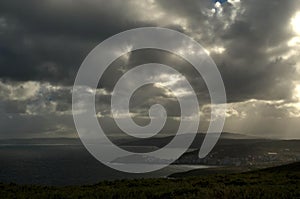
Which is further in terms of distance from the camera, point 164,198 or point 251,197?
point 164,198

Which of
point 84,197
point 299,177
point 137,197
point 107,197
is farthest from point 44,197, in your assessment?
point 299,177

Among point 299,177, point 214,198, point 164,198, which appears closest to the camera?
point 214,198

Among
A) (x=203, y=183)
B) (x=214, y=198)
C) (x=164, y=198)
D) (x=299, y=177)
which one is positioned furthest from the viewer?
(x=299, y=177)

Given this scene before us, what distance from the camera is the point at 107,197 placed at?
2998cm

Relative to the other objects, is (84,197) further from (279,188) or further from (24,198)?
(279,188)

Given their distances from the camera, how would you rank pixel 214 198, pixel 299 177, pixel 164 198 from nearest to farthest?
1. pixel 214 198
2. pixel 164 198
3. pixel 299 177

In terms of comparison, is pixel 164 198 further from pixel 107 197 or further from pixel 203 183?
pixel 203 183

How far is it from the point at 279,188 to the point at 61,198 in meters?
18.7

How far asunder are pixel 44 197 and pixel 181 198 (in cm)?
1226

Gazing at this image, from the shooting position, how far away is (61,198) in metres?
31.1

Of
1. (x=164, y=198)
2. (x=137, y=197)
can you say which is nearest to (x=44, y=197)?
(x=137, y=197)

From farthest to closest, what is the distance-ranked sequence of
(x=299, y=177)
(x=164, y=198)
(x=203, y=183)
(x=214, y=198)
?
(x=299, y=177) → (x=203, y=183) → (x=164, y=198) → (x=214, y=198)

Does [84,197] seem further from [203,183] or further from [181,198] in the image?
[203,183]

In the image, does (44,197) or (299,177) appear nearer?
(44,197)
